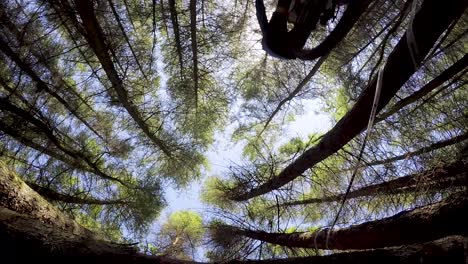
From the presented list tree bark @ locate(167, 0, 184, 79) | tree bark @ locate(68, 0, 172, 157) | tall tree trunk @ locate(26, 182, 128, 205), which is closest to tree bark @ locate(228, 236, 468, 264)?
tree bark @ locate(68, 0, 172, 157)

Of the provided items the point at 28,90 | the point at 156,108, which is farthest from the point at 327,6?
the point at 28,90

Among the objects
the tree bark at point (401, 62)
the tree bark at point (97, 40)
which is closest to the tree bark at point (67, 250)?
the tree bark at point (401, 62)

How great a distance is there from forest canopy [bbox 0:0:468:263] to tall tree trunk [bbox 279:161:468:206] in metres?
0.02

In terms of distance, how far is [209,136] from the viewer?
7.99m

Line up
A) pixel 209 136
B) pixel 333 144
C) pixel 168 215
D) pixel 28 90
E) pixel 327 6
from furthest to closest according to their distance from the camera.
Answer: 1. pixel 168 215
2. pixel 209 136
3. pixel 28 90
4. pixel 333 144
5. pixel 327 6

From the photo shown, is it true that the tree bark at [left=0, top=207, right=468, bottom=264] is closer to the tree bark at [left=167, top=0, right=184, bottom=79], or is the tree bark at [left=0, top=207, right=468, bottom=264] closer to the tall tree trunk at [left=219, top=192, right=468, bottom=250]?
the tall tree trunk at [left=219, top=192, right=468, bottom=250]

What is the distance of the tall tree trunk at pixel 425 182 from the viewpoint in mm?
3153

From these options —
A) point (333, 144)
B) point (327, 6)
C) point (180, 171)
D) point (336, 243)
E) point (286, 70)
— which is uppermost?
point (286, 70)

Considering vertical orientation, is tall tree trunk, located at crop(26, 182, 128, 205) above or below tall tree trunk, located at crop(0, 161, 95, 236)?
above

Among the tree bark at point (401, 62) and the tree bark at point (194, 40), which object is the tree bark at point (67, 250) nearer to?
the tree bark at point (401, 62)

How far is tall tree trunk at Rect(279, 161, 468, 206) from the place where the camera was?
3.15 metres

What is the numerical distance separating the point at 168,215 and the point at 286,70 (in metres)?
4.63

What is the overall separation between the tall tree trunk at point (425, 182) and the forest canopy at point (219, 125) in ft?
0.07

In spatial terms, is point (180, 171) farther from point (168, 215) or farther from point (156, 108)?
point (156, 108)
